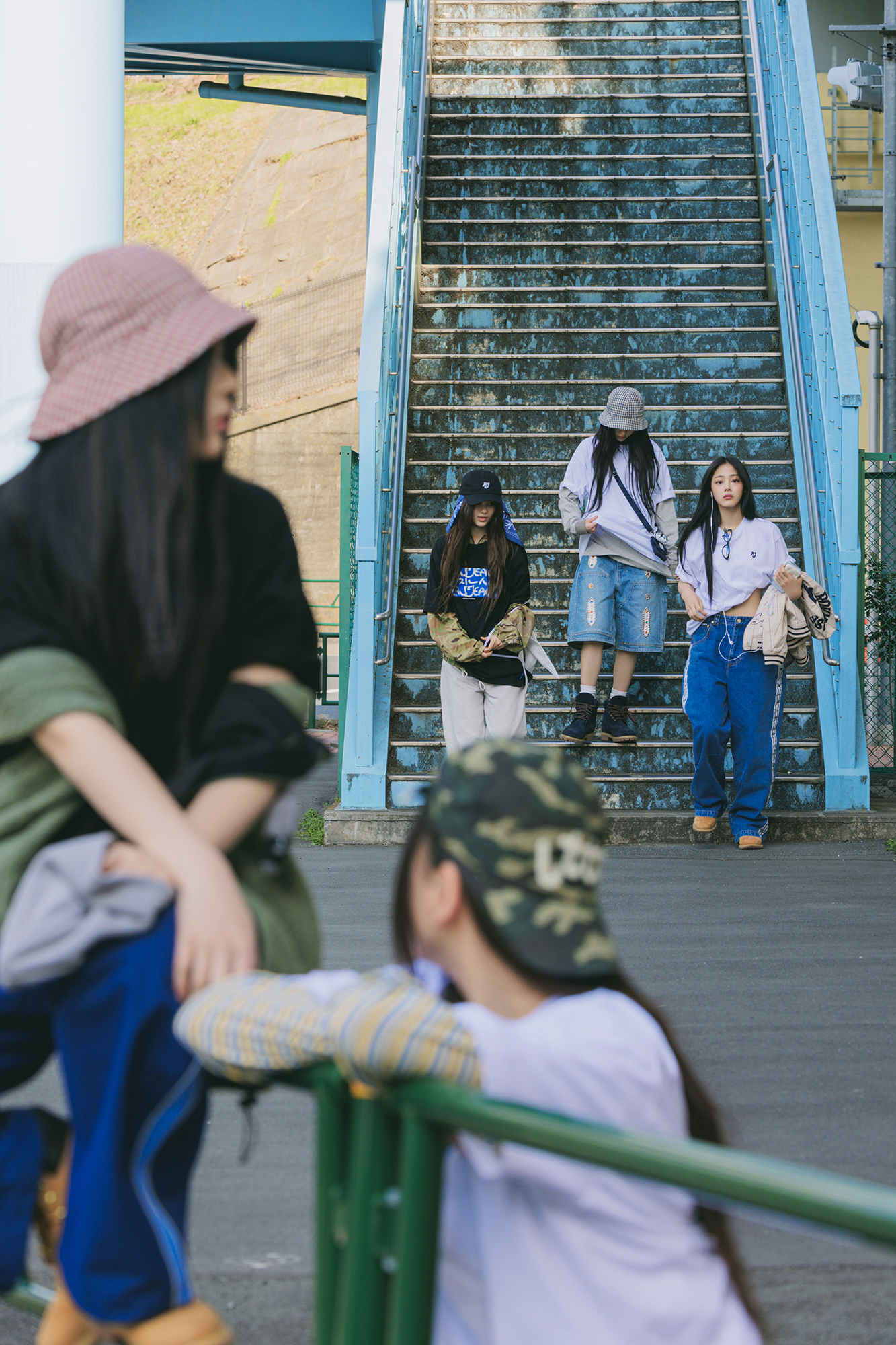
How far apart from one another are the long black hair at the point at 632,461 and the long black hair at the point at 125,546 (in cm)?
654

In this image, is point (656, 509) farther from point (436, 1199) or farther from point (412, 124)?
point (436, 1199)

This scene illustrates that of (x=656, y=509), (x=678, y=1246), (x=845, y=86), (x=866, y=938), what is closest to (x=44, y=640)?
(x=678, y=1246)

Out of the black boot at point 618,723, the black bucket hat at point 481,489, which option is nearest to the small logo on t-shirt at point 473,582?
the black bucket hat at point 481,489

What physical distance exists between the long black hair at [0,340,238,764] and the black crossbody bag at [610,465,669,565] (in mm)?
6494

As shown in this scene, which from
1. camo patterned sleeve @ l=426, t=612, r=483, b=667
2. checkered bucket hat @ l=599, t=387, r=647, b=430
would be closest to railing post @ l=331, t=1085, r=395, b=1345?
camo patterned sleeve @ l=426, t=612, r=483, b=667

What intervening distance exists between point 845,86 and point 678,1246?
15163mm

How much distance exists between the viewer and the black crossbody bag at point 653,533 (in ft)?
26.7

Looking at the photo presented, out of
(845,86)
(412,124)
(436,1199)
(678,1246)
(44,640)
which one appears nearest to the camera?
(436,1199)

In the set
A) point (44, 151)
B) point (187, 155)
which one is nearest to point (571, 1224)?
point (44, 151)

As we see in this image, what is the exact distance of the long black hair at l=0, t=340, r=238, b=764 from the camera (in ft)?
5.78

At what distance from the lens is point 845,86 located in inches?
578

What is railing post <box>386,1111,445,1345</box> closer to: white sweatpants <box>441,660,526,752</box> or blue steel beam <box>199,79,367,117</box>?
white sweatpants <box>441,660,526,752</box>

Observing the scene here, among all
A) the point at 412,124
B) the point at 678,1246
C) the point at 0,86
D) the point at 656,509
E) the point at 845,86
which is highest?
the point at 845,86

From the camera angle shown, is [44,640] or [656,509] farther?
[656,509]
